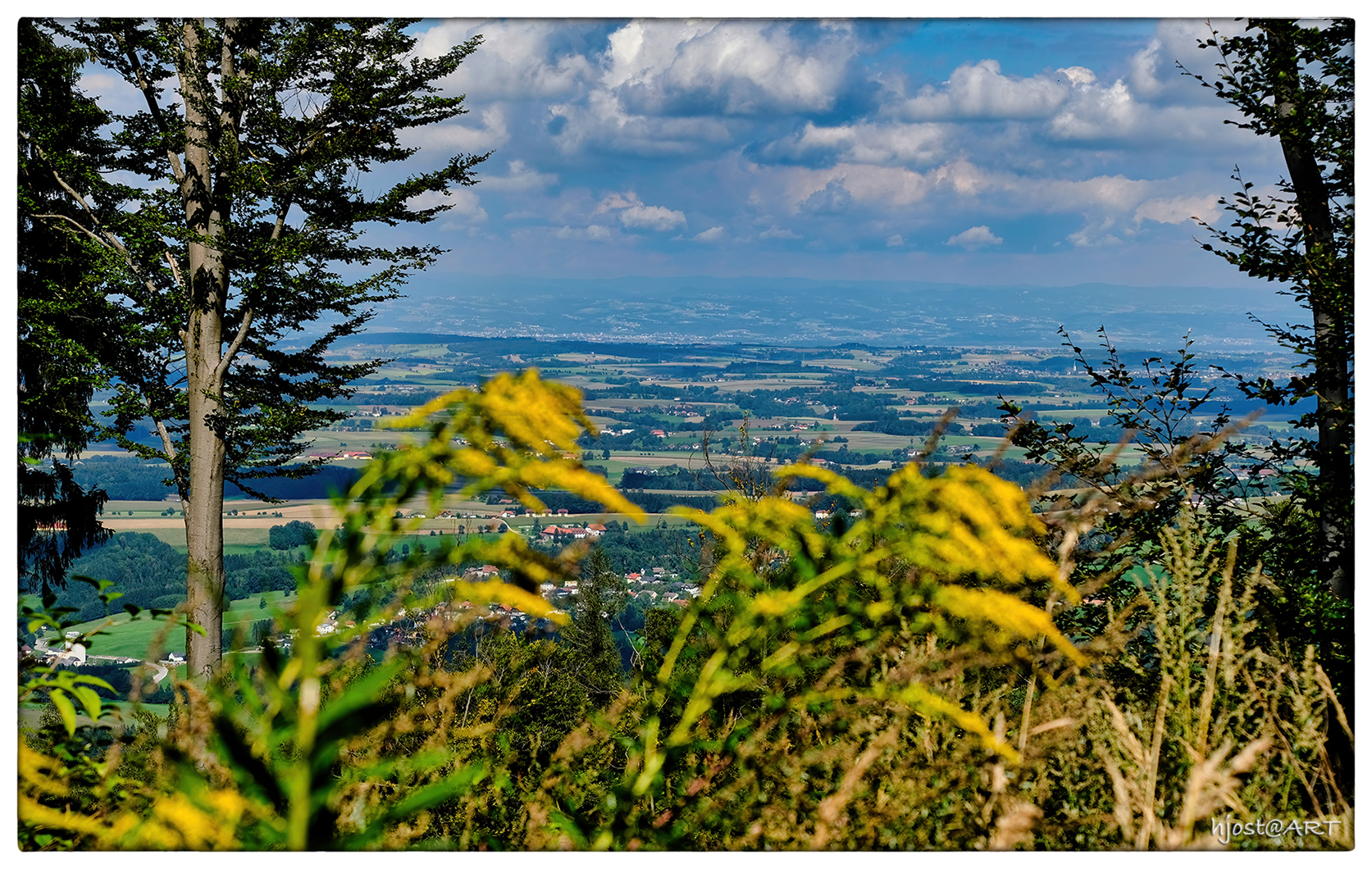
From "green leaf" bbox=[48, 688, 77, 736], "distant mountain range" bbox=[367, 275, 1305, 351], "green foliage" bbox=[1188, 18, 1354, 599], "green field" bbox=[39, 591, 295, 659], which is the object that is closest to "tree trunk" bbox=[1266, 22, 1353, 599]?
"green foliage" bbox=[1188, 18, 1354, 599]

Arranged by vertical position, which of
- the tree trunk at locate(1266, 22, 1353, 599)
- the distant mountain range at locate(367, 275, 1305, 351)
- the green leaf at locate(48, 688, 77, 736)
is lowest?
the green leaf at locate(48, 688, 77, 736)

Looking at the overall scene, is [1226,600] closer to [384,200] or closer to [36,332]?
[384,200]

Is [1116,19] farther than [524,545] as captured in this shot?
Yes

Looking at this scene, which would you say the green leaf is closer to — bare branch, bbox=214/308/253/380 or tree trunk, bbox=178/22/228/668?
tree trunk, bbox=178/22/228/668

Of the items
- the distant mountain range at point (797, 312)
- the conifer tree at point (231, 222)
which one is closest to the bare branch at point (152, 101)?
the conifer tree at point (231, 222)

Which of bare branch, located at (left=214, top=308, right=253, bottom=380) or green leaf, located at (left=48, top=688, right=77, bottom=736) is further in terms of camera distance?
bare branch, located at (left=214, top=308, right=253, bottom=380)

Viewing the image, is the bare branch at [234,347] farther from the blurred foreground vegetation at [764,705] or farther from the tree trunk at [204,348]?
the blurred foreground vegetation at [764,705]

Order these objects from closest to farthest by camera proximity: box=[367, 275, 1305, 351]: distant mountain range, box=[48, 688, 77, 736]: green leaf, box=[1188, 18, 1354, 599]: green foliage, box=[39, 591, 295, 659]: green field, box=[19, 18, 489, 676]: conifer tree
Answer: box=[39, 591, 295, 659]: green field < box=[48, 688, 77, 736]: green leaf < box=[1188, 18, 1354, 599]: green foliage < box=[19, 18, 489, 676]: conifer tree < box=[367, 275, 1305, 351]: distant mountain range

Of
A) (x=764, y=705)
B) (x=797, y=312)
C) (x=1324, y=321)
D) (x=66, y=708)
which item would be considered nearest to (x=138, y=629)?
(x=66, y=708)
